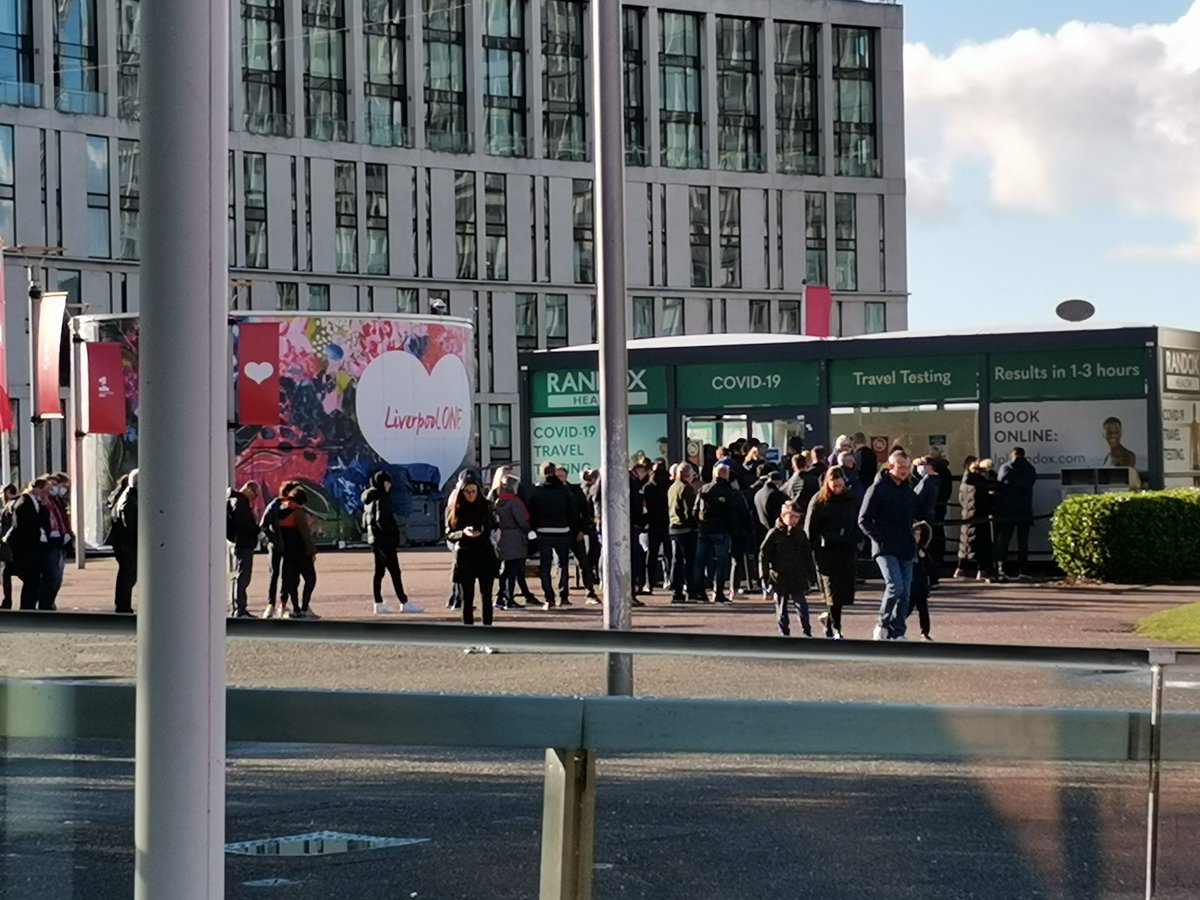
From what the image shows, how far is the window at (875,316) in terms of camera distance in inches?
2931

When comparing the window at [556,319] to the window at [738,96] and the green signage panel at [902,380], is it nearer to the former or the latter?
the window at [738,96]

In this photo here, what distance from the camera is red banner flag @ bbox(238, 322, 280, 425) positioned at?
3158 centimetres

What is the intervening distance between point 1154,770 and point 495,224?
66.1 metres

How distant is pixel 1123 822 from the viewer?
→ 14.9 feet

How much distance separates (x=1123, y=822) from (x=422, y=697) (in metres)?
1.58

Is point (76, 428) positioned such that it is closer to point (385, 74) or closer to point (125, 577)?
point (125, 577)

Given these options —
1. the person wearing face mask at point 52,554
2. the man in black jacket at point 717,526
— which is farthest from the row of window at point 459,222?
the person wearing face mask at point 52,554

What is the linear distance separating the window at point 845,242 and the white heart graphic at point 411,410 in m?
35.8

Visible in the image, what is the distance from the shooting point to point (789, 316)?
242ft

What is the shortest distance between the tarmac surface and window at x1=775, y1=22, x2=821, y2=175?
69.7 metres

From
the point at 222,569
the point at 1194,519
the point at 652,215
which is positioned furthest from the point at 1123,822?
the point at 652,215

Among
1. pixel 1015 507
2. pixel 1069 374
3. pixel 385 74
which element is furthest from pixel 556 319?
pixel 1015 507

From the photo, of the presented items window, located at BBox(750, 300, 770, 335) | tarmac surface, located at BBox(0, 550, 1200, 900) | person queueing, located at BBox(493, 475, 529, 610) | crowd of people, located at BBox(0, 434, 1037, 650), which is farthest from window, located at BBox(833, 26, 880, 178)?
tarmac surface, located at BBox(0, 550, 1200, 900)

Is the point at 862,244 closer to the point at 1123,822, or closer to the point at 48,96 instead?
the point at 48,96
